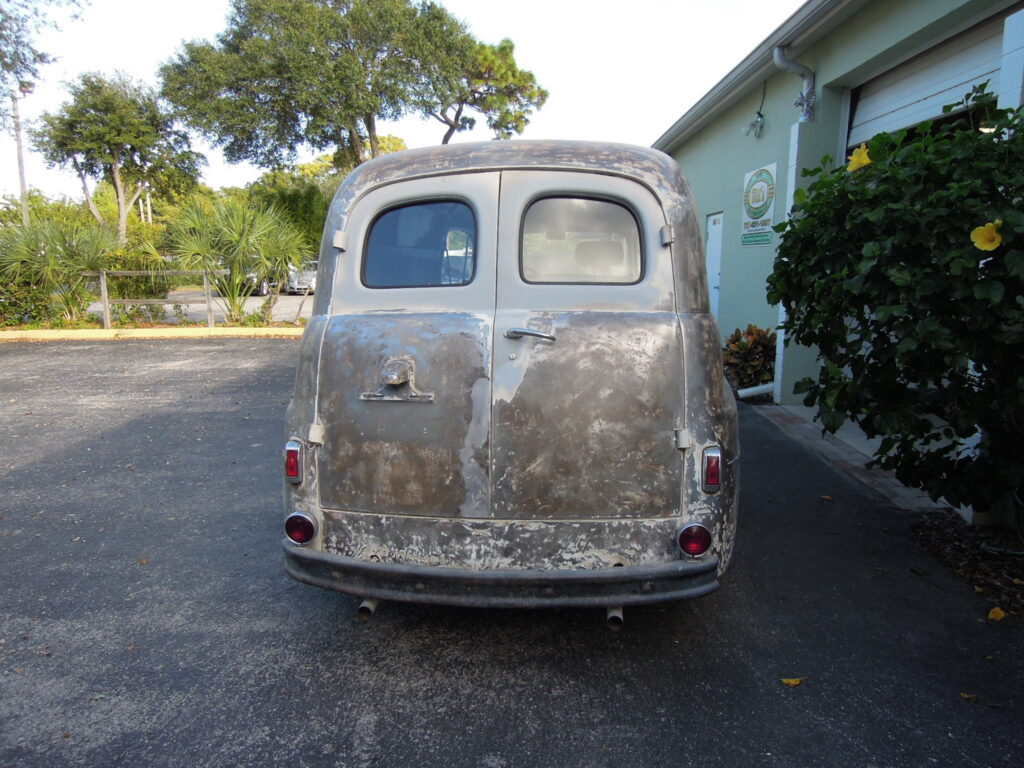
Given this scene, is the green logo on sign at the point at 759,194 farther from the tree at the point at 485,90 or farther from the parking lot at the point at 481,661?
the tree at the point at 485,90

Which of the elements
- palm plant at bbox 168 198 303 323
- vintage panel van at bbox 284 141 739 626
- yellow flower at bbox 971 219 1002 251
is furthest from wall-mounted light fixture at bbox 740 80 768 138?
palm plant at bbox 168 198 303 323

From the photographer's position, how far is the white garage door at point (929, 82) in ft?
16.7

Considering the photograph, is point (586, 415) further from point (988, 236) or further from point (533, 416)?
point (988, 236)

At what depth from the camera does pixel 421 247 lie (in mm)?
3057

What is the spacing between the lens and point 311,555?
110 inches

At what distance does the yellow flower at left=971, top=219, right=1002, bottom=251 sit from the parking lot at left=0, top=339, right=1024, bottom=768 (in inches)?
70.5

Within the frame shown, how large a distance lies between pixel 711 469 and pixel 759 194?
7571mm

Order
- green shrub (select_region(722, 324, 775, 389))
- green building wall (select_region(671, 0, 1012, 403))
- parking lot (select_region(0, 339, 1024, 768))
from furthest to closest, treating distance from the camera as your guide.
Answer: green shrub (select_region(722, 324, 775, 389)) < green building wall (select_region(671, 0, 1012, 403)) < parking lot (select_region(0, 339, 1024, 768))

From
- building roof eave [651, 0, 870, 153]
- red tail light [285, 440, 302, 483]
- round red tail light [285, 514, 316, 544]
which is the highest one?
building roof eave [651, 0, 870, 153]

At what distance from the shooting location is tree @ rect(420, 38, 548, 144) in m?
Result: 23.2

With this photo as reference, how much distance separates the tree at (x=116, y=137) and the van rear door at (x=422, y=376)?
29.1 meters

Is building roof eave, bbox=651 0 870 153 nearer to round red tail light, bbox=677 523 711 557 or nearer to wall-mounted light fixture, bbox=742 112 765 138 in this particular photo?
wall-mounted light fixture, bbox=742 112 765 138

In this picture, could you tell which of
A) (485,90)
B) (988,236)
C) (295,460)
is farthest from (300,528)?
(485,90)

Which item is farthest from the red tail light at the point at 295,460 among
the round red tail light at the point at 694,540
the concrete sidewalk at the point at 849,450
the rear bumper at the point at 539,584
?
the concrete sidewalk at the point at 849,450
